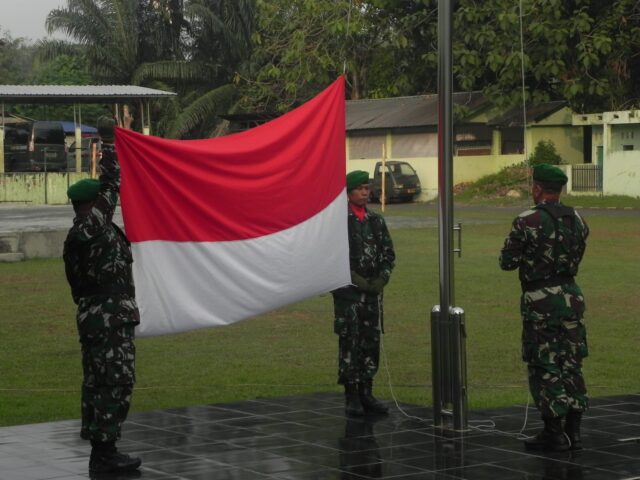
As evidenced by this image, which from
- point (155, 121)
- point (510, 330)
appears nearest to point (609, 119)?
point (155, 121)

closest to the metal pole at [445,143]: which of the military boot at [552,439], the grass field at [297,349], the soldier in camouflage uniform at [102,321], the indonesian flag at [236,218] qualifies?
the indonesian flag at [236,218]

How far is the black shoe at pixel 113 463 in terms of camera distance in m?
7.46

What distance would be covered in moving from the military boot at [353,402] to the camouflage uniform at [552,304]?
5.31 ft

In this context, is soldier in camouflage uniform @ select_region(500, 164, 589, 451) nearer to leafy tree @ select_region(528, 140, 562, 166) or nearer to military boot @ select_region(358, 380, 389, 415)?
military boot @ select_region(358, 380, 389, 415)

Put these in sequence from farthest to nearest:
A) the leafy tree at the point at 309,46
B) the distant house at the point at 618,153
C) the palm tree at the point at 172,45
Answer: the palm tree at the point at 172,45 < the leafy tree at the point at 309,46 < the distant house at the point at 618,153

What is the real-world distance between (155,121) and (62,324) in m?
40.5

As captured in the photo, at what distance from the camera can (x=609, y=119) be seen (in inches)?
1697

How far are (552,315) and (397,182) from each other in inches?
1514

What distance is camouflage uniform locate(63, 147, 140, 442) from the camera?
7488 millimetres

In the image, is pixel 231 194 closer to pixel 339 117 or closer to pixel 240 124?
pixel 339 117

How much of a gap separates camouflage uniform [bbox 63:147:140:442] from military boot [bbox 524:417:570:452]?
2.54 meters

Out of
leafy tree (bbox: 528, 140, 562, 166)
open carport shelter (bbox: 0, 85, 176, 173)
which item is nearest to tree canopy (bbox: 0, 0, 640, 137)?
leafy tree (bbox: 528, 140, 562, 166)

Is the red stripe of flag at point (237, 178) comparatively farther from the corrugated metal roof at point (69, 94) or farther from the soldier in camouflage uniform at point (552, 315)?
the corrugated metal roof at point (69, 94)

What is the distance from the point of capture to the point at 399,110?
51.4 metres
